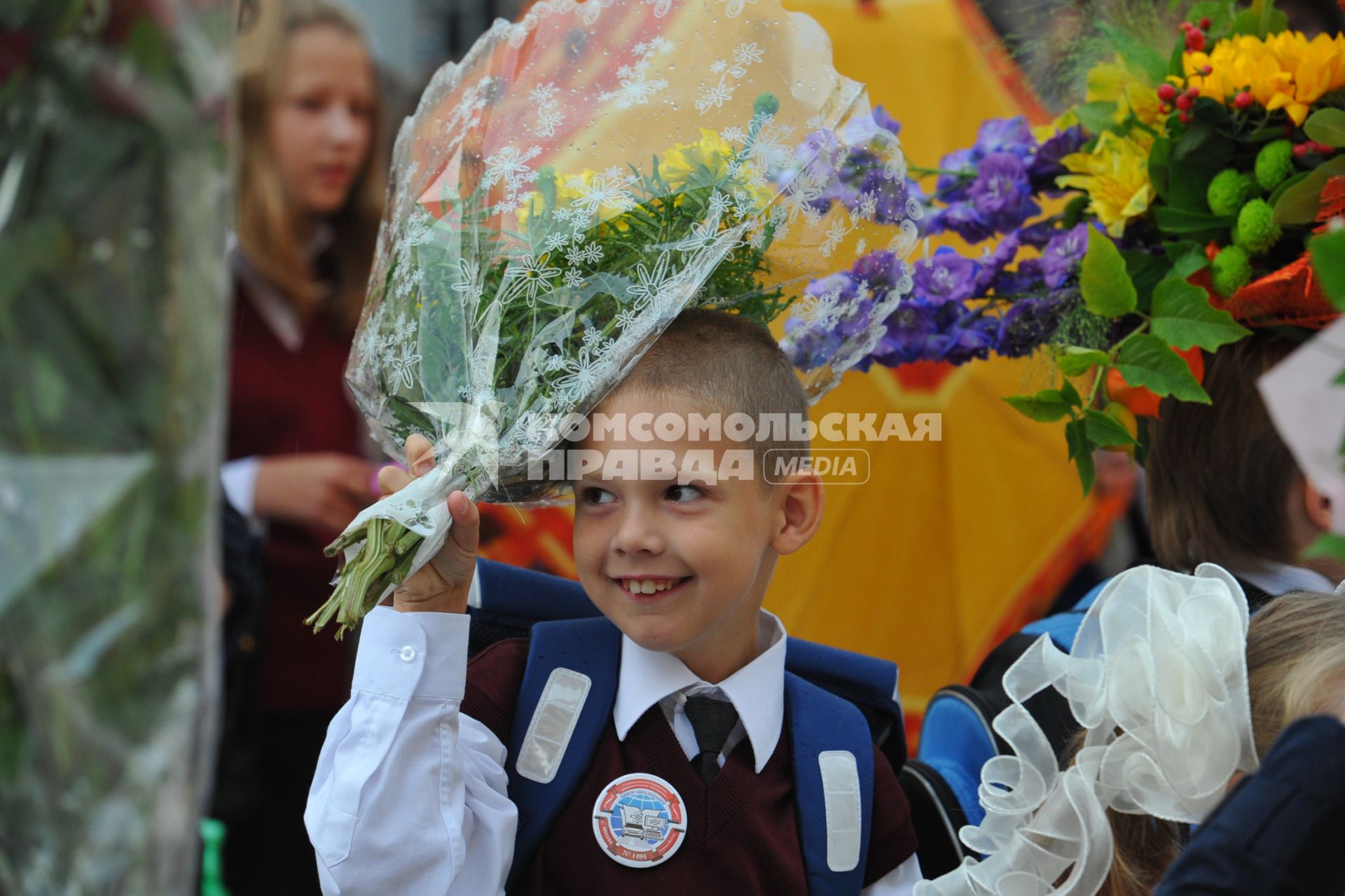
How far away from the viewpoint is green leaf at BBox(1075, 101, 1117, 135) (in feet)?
6.07

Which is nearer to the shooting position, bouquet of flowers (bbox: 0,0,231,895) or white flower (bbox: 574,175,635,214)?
bouquet of flowers (bbox: 0,0,231,895)

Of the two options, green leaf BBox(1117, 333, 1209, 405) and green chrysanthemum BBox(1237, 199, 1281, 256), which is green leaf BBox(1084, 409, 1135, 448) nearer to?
green leaf BBox(1117, 333, 1209, 405)

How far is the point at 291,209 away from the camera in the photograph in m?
2.66

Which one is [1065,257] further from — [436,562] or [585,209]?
[436,562]

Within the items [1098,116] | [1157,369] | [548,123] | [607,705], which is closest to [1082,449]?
[1157,369]

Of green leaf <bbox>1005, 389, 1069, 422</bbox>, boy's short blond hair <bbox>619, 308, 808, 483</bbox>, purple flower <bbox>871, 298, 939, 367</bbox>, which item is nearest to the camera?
boy's short blond hair <bbox>619, 308, 808, 483</bbox>

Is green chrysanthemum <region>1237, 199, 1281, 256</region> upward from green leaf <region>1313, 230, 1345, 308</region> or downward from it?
upward

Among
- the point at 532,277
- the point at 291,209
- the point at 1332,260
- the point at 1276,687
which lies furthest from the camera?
the point at 291,209

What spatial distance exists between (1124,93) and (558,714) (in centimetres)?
116

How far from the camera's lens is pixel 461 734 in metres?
1.48

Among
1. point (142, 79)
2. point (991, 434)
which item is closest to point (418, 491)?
point (142, 79)

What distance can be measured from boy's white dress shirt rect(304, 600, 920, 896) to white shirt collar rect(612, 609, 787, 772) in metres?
0.20

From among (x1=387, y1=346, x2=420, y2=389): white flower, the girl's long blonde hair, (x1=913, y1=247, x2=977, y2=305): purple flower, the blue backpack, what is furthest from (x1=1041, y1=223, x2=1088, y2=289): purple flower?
the girl's long blonde hair

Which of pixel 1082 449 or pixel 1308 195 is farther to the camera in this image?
pixel 1082 449
